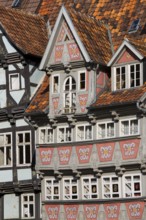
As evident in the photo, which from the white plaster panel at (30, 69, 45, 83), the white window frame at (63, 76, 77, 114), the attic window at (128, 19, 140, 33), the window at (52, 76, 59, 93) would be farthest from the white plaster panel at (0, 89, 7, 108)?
the attic window at (128, 19, 140, 33)

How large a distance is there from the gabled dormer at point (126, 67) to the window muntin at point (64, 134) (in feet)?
9.84

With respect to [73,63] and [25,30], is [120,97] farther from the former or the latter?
[25,30]

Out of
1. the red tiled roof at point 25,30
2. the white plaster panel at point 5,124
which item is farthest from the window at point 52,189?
the red tiled roof at point 25,30

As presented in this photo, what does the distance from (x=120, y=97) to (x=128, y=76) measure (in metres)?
1.01

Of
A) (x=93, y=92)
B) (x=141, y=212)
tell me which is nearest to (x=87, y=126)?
(x=93, y=92)

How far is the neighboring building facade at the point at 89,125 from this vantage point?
50969 millimetres

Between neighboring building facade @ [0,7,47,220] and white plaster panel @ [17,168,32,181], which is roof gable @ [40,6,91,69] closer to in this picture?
neighboring building facade @ [0,7,47,220]

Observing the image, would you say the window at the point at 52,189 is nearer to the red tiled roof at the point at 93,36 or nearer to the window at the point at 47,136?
the window at the point at 47,136

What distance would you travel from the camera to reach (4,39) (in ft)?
186

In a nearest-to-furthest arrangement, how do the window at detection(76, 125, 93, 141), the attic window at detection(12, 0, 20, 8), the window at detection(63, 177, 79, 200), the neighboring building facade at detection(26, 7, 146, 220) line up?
the neighboring building facade at detection(26, 7, 146, 220), the window at detection(76, 125, 93, 141), the window at detection(63, 177, 79, 200), the attic window at detection(12, 0, 20, 8)

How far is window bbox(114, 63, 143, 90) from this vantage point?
169ft

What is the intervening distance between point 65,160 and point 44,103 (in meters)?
3.23

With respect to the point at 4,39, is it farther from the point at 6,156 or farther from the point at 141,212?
the point at 141,212

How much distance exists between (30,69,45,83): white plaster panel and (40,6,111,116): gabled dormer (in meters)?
1.99
